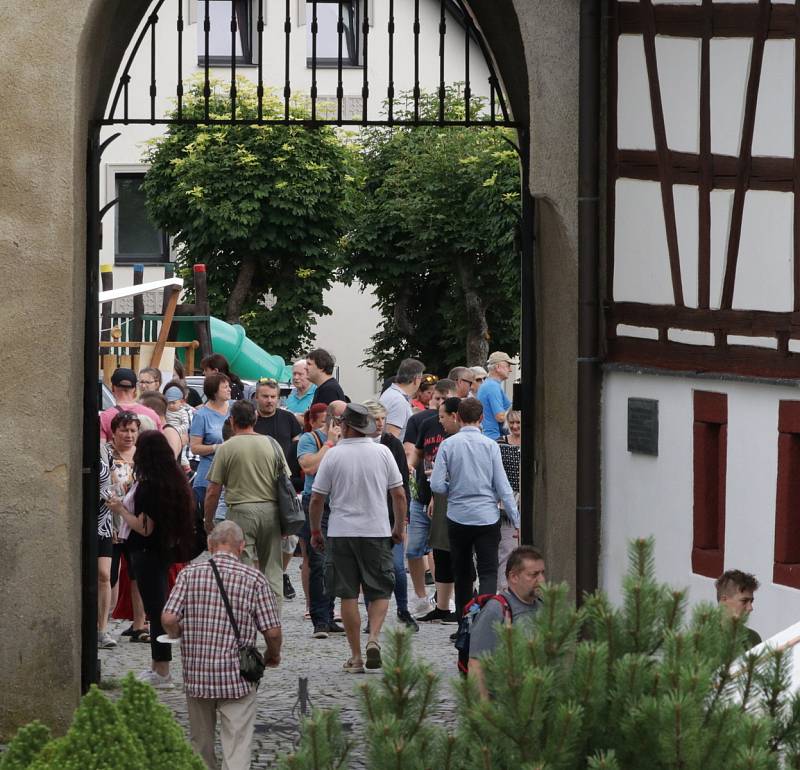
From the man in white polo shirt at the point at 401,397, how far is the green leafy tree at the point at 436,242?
66.1ft

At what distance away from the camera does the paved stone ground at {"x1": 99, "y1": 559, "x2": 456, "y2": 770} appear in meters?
9.12

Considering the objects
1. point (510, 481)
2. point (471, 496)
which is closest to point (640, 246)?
point (471, 496)

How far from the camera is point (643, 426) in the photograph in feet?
30.3

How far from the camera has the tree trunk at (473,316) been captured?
37.5m

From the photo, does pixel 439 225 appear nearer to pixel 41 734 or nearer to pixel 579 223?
pixel 579 223

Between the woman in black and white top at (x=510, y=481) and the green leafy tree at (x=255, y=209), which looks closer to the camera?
the woman in black and white top at (x=510, y=481)

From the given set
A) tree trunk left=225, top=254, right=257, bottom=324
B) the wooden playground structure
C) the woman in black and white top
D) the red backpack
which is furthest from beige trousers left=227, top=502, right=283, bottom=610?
tree trunk left=225, top=254, right=257, bottom=324

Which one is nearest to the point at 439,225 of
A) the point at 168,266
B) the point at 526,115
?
the point at 168,266

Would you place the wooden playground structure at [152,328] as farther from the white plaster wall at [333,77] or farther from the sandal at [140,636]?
the sandal at [140,636]

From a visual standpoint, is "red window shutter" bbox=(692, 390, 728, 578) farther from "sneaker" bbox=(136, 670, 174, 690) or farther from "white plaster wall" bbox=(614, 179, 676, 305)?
→ "sneaker" bbox=(136, 670, 174, 690)

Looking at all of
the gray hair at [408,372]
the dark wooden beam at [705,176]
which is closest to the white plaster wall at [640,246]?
the dark wooden beam at [705,176]

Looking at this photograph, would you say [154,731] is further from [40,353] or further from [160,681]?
[160,681]

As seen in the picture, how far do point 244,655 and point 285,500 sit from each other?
383 centimetres

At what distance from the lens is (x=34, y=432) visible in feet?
28.8
